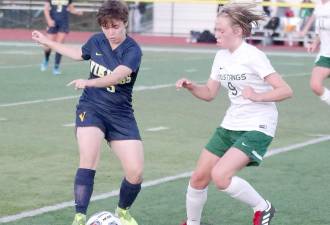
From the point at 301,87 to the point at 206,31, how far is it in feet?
52.8

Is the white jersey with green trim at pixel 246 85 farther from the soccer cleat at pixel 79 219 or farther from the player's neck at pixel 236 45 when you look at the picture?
the soccer cleat at pixel 79 219

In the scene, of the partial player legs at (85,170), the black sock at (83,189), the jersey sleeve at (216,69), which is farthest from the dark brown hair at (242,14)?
the black sock at (83,189)

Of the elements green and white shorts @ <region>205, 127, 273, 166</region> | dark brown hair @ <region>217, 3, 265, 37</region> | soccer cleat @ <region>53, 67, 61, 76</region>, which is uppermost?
dark brown hair @ <region>217, 3, 265, 37</region>

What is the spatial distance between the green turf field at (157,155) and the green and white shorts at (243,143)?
2.43 ft

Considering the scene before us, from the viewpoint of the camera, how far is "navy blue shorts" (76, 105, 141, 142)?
792 cm

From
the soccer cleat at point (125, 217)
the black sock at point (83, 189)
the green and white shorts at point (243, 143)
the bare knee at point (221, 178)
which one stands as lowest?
the soccer cleat at point (125, 217)

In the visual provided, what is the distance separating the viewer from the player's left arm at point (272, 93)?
7495 mm

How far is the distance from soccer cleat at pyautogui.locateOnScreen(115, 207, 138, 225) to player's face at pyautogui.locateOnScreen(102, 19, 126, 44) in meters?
1.28

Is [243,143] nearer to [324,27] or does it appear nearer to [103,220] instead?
[103,220]

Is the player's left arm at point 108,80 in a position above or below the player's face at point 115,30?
below

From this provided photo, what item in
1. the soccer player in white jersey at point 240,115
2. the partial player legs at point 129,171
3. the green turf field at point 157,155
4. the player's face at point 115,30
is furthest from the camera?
the green turf field at point 157,155

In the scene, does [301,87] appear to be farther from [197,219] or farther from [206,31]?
[206,31]

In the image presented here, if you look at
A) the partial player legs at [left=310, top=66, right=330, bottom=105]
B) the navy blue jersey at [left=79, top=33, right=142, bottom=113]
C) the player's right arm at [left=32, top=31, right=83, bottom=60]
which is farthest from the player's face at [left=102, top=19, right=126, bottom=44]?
the partial player legs at [left=310, top=66, right=330, bottom=105]

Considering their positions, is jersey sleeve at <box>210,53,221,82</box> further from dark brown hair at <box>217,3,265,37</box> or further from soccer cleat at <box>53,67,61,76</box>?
soccer cleat at <box>53,67,61,76</box>
